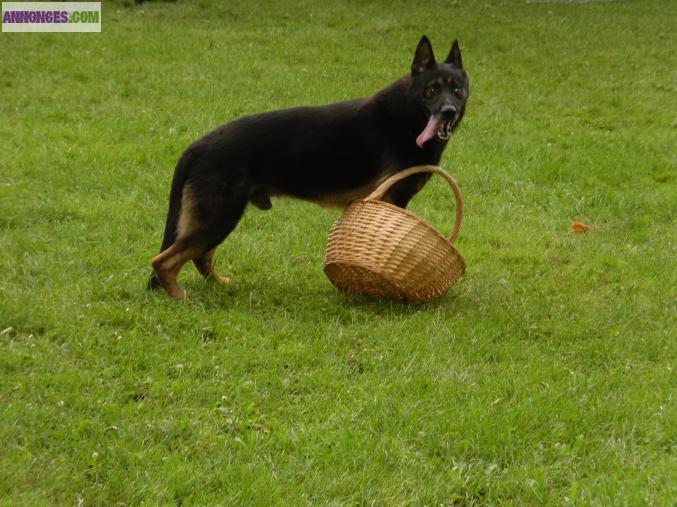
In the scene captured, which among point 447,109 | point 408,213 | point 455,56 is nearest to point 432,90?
point 447,109

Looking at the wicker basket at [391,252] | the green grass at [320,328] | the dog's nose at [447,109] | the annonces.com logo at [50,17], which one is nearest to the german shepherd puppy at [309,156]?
the dog's nose at [447,109]

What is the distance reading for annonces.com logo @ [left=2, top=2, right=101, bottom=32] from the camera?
47.5ft

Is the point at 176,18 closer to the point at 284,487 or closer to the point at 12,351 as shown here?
the point at 12,351

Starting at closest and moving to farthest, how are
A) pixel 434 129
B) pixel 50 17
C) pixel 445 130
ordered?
1. pixel 434 129
2. pixel 445 130
3. pixel 50 17

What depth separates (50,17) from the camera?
1518 centimetres

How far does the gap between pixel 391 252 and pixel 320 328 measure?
70cm

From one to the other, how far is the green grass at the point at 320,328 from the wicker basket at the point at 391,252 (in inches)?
7.9

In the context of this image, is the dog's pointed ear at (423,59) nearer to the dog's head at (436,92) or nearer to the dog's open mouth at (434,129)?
the dog's head at (436,92)

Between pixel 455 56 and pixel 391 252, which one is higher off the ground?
pixel 455 56

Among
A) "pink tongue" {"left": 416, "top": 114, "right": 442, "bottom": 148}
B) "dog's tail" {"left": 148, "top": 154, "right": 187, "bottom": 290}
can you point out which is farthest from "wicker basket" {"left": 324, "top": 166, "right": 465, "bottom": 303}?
"dog's tail" {"left": 148, "top": 154, "right": 187, "bottom": 290}

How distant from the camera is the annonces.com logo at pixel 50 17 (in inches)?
570

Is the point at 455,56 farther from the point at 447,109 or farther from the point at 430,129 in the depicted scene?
the point at 430,129

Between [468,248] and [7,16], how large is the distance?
37.1 feet

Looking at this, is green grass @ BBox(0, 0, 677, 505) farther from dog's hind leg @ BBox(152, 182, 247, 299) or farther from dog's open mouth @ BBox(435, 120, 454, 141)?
dog's open mouth @ BBox(435, 120, 454, 141)
